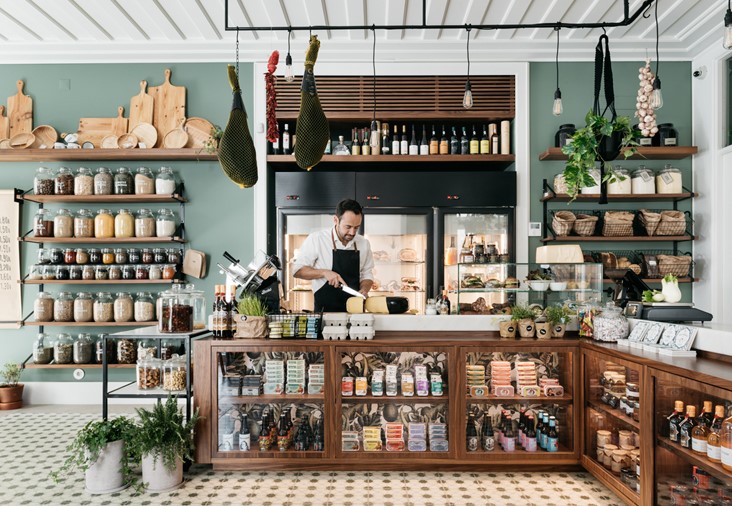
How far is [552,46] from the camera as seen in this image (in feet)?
16.9

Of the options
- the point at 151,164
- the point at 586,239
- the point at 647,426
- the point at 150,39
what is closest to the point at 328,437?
the point at 647,426

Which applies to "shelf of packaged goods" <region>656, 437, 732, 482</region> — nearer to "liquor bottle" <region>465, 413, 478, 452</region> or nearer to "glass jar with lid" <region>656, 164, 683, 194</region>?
"liquor bottle" <region>465, 413, 478, 452</region>

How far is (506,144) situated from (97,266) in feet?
14.5

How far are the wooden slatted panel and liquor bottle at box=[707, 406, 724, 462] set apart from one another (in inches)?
147

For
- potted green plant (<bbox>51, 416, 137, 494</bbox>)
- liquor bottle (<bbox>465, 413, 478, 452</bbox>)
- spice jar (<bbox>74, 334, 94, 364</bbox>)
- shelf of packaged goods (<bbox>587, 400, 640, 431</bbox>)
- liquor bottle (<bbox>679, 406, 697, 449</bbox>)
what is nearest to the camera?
liquor bottle (<bbox>679, 406, 697, 449</bbox>)

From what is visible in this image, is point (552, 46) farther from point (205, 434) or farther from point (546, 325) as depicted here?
point (205, 434)

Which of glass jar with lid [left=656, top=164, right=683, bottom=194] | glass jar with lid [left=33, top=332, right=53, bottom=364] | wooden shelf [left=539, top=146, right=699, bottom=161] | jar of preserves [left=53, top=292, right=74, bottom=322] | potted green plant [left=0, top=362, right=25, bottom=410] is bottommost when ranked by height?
potted green plant [left=0, top=362, right=25, bottom=410]

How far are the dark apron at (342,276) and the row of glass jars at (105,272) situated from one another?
1774 millimetres

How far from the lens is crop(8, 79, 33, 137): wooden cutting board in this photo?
5.36m

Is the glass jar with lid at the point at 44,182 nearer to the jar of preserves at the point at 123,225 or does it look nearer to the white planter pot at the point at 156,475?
the jar of preserves at the point at 123,225

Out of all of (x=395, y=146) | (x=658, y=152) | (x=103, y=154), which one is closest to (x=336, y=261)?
(x=395, y=146)

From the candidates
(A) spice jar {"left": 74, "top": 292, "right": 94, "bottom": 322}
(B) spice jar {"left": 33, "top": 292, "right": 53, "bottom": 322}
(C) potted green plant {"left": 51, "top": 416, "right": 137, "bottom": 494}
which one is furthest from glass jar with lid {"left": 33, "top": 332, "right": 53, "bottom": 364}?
(C) potted green plant {"left": 51, "top": 416, "right": 137, "bottom": 494}

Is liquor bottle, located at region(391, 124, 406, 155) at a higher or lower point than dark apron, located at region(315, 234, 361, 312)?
higher

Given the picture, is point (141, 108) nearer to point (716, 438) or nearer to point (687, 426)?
point (687, 426)
